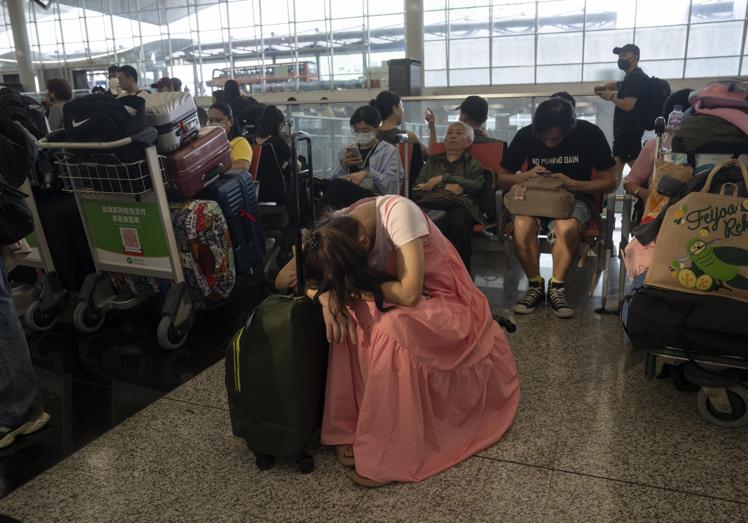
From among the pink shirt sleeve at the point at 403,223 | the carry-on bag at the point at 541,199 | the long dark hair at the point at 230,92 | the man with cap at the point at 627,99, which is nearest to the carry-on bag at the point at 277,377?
the pink shirt sleeve at the point at 403,223

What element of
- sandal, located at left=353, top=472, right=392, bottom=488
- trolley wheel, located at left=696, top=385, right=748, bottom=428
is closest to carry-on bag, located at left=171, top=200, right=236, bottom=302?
sandal, located at left=353, top=472, right=392, bottom=488

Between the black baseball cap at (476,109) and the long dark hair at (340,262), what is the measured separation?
262cm

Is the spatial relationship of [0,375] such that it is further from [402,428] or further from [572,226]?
[572,226]

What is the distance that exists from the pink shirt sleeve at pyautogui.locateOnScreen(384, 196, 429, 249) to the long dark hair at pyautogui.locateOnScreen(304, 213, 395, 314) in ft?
0.37

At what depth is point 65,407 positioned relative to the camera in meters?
2.54

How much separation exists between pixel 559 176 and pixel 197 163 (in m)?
2.14

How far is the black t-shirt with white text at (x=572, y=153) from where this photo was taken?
11.5 ft

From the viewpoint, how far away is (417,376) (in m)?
1.87

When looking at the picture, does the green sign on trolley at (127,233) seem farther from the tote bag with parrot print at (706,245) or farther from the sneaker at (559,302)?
the tote bag with parrot print at (706,245)

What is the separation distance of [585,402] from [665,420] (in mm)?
304

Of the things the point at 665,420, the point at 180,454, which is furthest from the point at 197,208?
the point at 665,420

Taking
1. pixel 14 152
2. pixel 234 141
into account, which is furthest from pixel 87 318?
pixel 234 141

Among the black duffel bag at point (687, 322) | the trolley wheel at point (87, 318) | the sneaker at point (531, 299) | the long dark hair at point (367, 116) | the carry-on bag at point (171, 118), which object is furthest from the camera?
the long dark hair at point (367, 116)

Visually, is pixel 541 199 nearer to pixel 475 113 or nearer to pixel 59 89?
pixel 475 113
